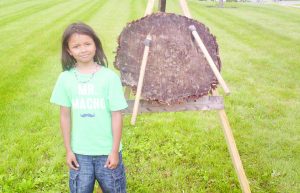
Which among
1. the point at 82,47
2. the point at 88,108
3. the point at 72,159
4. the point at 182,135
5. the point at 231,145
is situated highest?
the point at 82,47

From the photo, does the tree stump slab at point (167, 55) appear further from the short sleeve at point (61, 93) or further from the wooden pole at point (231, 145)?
the short sleeve at point (61, 93)

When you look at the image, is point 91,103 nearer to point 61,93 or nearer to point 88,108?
point 88,108

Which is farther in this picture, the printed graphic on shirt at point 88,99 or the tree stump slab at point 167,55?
the tree stump slab at point 167,55

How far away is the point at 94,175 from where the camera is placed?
10.6 ft

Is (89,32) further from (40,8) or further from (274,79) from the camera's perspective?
(40,8)

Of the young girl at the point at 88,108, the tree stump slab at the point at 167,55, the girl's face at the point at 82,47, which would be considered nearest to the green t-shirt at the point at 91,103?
the young girl at the point at 88,108

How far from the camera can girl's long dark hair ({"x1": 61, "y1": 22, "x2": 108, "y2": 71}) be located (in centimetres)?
302

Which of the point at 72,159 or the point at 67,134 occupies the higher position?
the point at 67,134

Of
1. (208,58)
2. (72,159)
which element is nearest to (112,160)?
(72,159)

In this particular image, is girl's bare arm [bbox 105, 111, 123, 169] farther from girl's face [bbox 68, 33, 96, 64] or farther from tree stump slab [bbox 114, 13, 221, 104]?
tree stump slab [bbox 114, 13, 221, 104]

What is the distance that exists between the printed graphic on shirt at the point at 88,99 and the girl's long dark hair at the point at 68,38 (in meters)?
0.25

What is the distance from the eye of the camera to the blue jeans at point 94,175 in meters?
3.15

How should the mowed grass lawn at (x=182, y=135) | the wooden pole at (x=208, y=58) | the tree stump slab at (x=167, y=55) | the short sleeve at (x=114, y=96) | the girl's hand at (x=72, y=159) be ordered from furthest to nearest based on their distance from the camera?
the mowed grass lawn at (x=182, y=135)
the tree stump slab at (x=167, y=55)
the wooden pole at (x=208, y=58)
the girl's hand at (x=72, y=159)
the short sleeve at (x=114, y=96)

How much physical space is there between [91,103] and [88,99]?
0.04m
